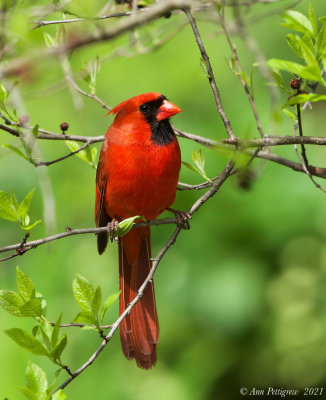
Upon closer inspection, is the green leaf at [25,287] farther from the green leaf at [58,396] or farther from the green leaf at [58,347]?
the green leaf at [58,396]

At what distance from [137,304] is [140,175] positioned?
61 centimetres

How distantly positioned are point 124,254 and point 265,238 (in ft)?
2.99

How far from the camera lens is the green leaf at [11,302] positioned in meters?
1.82

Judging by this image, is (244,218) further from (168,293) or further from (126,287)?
(126,287)

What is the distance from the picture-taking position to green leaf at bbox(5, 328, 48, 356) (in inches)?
67.4

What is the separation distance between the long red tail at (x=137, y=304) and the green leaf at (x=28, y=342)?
0.98 meters

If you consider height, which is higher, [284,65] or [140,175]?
[284,65]

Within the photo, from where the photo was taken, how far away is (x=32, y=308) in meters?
1.82

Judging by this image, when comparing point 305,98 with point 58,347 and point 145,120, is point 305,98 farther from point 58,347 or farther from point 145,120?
point 145,120

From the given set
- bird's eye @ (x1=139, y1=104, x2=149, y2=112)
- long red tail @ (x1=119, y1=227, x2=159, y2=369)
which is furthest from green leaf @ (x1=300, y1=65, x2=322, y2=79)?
long red tail @ (x1=119, y1=227, x2=159, y2=369)

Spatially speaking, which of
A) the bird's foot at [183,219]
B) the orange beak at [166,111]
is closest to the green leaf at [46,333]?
the bird's foot at [183,219]

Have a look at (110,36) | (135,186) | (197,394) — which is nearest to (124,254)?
(135,186)

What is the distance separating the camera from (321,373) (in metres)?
3.37

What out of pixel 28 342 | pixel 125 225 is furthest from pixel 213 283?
pixel 28 342
